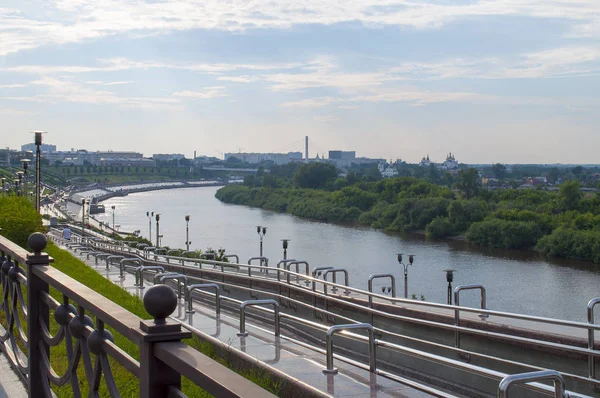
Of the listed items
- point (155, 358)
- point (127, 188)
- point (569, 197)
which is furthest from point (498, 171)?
point (155, 358)

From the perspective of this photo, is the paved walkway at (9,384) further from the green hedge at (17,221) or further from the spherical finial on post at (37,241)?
the green hedge at (17,221)

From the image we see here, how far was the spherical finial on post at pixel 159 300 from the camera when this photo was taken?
165 cm

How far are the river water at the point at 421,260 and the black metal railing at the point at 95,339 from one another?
2321 cm

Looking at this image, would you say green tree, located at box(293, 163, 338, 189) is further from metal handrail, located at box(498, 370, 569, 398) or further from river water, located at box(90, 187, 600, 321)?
metal handrail, located at box(498, 370, 569, 398)

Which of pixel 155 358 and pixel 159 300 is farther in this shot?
pixel 155 358

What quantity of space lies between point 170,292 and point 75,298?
1066 mm

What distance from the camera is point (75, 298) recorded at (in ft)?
8.47

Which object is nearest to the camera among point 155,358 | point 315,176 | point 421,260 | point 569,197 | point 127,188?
point 155,358

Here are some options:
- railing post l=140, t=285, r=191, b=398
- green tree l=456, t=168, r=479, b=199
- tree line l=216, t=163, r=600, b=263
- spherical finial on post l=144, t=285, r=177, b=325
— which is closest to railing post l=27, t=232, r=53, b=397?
railing post l=140, t=285, r=191, b=398

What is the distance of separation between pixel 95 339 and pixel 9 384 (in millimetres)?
1812

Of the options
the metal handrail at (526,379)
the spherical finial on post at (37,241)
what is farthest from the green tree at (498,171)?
the spherical finial on post at (37,241)

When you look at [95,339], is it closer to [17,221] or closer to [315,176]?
[17,221]

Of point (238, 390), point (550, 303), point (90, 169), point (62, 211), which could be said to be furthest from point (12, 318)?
point (90, 169)

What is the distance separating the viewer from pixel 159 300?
1649 mm
